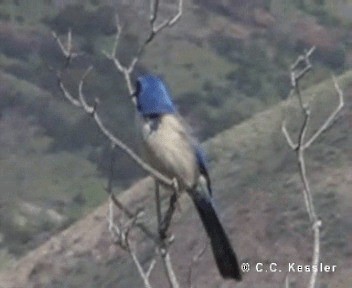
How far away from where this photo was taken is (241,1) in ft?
89.5

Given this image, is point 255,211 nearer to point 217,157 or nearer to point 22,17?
point 217,157

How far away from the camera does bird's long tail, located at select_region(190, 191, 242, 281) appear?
6.57m

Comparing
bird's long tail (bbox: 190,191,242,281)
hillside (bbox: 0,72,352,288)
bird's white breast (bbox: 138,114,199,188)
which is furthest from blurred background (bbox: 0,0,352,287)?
bird's long tail (bbox: 190,191,242,281)

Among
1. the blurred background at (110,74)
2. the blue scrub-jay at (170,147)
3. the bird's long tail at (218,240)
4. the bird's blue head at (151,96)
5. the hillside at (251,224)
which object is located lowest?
the blurred background at (110,74)

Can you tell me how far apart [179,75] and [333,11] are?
420 centimetres

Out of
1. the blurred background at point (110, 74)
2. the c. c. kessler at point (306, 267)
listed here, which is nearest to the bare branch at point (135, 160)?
the c. c. kessler at point (306, 267)

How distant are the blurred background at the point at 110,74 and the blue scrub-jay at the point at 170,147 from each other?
9.20 metres

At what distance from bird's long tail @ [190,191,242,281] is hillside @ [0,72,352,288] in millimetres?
3239

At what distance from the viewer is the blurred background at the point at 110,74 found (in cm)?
1867

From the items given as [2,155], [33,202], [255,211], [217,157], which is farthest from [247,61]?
[255,211]

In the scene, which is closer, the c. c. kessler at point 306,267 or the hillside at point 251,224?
the c. c. kessler at point 306,267

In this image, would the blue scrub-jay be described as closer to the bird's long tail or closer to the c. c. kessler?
the bird's long tail

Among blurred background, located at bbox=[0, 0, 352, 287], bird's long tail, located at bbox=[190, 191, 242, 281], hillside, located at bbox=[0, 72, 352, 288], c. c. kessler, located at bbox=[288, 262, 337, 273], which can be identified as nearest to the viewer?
bird's long tail, located at bbox=[190, 191, 242, 281]

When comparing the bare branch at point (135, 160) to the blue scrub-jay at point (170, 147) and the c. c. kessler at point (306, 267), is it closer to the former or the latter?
the blue scrub-jay at point (170, 147)
